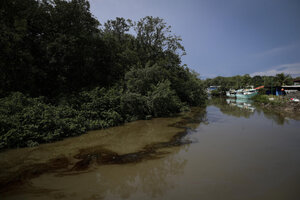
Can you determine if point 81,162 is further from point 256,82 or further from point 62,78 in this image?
point 256,82

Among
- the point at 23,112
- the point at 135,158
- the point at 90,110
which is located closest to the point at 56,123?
the point at 23,112

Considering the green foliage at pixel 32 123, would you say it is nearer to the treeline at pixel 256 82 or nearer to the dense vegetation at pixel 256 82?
the treeline at pixel 256 82

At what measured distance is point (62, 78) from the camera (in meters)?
15.0

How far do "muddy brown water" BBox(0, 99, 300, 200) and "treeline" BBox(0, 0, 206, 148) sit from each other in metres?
1.62

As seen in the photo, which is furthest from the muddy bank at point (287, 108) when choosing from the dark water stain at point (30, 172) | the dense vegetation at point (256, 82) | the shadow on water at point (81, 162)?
the dark water stain at point (30, 172)

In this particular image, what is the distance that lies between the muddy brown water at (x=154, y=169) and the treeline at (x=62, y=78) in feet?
5.32

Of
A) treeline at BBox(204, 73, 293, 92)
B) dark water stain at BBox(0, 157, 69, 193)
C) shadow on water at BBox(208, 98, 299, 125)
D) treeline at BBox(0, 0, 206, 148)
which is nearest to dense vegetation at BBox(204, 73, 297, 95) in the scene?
treeline at BBox(204, 73, 293, 92)

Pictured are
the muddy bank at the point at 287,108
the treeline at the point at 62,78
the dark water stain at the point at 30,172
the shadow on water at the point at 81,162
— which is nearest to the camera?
the dark water stain at the point at 30,172

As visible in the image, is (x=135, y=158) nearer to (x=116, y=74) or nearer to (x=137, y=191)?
(x=137, y=191)

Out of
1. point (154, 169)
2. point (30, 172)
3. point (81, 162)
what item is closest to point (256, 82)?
point (154, 169)

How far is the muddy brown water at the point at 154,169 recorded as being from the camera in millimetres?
4777

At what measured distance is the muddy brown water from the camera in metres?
4.78

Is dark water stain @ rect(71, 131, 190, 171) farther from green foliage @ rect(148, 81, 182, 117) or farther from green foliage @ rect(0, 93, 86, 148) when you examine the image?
green foliage @ rect(148, 81, 182, 117)

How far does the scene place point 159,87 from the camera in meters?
17.6
